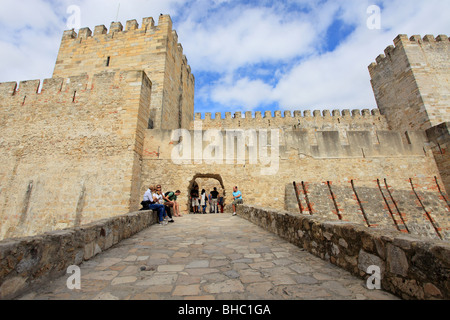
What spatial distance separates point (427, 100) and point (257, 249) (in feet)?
54.9

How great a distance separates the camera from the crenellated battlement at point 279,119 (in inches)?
738

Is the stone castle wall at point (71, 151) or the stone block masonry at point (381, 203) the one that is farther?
the stone castle wall at point (71, 151)

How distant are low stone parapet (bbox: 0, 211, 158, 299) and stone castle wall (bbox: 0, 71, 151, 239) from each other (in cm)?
522

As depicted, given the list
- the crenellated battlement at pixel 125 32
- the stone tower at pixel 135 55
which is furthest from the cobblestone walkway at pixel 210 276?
the crenellated battlement at pixel 125 32

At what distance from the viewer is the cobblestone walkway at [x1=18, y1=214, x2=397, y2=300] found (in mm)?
1771

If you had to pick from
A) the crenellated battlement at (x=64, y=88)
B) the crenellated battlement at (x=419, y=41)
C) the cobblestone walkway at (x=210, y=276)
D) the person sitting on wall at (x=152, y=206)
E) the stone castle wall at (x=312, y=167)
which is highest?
the crenellated battlement at (x=419, y=41)

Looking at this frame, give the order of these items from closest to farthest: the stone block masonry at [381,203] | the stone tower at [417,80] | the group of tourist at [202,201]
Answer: the stone block masonry at [381,203] < the group of tourist at [202,201] < the stone tower at [417,80]

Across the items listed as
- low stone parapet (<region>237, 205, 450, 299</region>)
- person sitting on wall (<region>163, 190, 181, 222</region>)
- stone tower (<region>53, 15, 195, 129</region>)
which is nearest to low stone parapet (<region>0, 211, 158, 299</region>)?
low stone parapet (<region>237, 205, 450, 299</region>)

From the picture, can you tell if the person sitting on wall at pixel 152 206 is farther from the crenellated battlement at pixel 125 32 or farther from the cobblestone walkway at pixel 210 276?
the crenellated battlement at pixel 125 32

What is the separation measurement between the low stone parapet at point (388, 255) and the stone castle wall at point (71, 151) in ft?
23.5

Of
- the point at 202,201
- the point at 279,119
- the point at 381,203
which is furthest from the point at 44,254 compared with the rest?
the point at 279,119

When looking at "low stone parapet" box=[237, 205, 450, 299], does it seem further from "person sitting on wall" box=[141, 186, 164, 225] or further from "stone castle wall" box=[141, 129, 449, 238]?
"stone castle wall" box=[141, 129, 449, 238]

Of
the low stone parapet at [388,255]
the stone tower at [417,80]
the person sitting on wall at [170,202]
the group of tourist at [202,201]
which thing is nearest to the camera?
the low stone parapet at [388,255]
